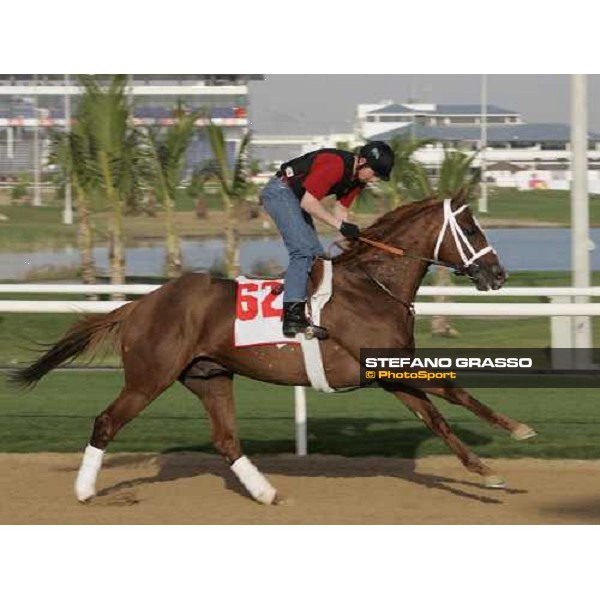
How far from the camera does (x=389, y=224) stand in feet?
22.3

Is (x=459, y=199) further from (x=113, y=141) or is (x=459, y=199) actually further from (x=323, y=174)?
(x=113, y=141)

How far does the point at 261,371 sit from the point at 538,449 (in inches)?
90.6

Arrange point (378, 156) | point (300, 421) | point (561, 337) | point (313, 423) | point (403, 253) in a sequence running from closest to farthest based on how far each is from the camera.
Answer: point (378, 156) < point (403, 253) < point (300, 421) < point (313, 423) < point (561, 337)

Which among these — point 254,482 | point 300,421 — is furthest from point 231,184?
point 254,482

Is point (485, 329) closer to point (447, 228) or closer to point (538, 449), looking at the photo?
point (538, 449)

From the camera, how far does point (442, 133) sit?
1475 inches

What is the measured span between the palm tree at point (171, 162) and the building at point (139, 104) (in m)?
0.39

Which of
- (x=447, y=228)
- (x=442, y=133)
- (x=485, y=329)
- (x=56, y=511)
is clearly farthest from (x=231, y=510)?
(x=442, y=133)

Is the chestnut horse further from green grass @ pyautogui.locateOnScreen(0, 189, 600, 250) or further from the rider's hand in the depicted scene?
green grass @ pyautogui.locateOnScreen(0, 189, 600, 250)

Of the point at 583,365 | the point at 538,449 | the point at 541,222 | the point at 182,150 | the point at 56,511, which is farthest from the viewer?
the point at 541,222

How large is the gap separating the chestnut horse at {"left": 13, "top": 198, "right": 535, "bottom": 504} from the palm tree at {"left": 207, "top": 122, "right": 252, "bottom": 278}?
11.0 m

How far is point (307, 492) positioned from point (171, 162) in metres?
11.8

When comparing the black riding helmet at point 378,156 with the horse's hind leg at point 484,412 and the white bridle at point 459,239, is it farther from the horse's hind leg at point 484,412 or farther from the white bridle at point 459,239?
the horse's hind leg at point 484,412

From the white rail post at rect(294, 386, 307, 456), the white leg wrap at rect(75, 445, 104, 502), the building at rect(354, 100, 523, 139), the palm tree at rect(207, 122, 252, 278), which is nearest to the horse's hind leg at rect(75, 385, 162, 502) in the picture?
the white leg wrap at rect(75, 445, 104, 502)
